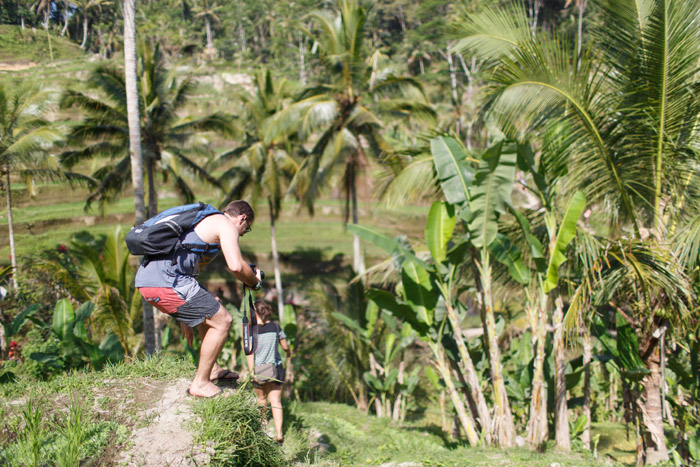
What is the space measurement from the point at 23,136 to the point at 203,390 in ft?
37.0

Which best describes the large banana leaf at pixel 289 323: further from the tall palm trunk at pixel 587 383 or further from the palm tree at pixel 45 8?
the palm tree at pixel 45 8

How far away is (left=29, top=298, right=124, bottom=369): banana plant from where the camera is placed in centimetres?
731

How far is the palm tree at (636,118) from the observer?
515 centimetres

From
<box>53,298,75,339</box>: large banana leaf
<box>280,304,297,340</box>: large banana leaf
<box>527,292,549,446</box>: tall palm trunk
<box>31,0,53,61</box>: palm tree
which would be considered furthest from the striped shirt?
<box>31,0,53,61</box>: palm tree

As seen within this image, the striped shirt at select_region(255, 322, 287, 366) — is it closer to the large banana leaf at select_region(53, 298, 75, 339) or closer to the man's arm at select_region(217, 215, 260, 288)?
the man's arm at select_region(217, 215, 260, 288)

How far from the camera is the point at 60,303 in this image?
25.8 feet

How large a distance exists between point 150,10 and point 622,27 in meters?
46.9

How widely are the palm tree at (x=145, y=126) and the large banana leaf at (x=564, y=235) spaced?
10.7m

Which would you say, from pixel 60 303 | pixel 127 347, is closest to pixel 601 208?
pixel 60 303

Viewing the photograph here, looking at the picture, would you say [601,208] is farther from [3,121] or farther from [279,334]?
[3,121]

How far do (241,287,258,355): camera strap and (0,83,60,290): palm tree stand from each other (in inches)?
405

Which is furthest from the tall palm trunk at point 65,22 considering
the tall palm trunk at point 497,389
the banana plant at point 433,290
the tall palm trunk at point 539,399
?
the tall palm trunk at point 539,399

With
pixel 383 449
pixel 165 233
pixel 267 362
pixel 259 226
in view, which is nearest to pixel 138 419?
pixel 165 233

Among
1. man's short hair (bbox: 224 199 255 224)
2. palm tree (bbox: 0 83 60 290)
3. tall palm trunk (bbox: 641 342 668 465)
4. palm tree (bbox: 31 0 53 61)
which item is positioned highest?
palm tree (bbox: 31 0 53 61)
